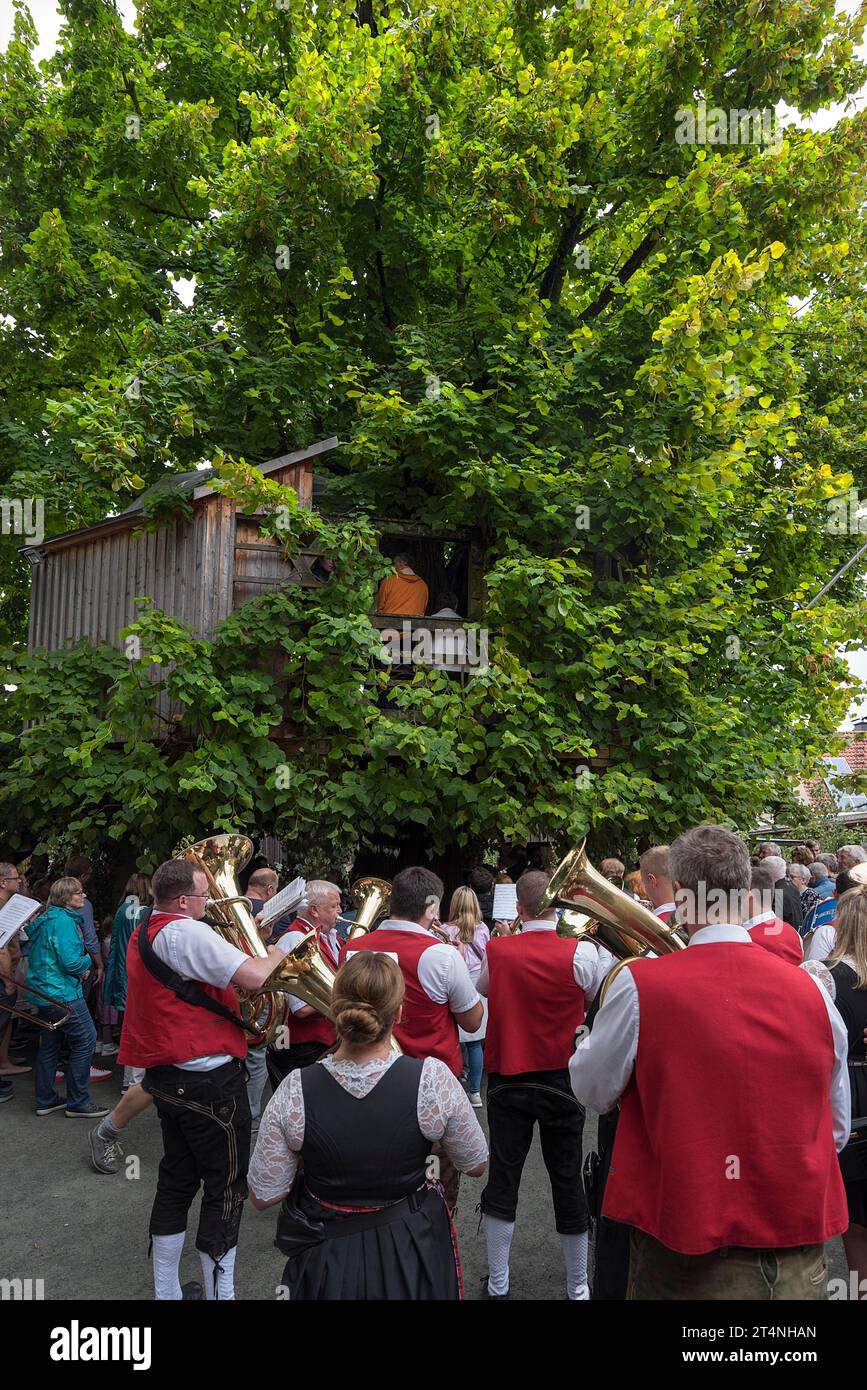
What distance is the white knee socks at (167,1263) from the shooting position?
4586 mm

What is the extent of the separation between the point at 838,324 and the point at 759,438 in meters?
5.60

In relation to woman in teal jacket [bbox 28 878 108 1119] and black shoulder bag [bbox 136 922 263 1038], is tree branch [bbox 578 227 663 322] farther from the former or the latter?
black shoulder bag [bbox 136 922 263 1038]

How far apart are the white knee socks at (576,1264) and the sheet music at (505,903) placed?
165 cm

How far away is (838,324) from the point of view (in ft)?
46.8

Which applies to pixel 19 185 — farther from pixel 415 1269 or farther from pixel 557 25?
pixel 415 1269

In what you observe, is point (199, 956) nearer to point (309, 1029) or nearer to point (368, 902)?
point (309, 1029)

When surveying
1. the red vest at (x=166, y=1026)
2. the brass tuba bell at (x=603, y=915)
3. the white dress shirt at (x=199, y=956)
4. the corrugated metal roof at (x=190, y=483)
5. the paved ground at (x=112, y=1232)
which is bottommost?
the paved ground at (x=112, y=1232)

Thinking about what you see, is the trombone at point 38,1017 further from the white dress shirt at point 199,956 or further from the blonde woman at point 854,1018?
the blonde woman at point 854,1018

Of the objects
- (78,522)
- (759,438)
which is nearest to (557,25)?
(759,438)

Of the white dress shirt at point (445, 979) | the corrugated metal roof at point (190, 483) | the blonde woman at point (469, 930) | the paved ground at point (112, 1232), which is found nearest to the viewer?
the white dress shirt at point (445, 979)

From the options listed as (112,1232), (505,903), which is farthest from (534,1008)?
(112,1232)

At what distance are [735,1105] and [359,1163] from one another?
112cm

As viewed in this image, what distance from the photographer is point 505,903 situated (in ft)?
18.4

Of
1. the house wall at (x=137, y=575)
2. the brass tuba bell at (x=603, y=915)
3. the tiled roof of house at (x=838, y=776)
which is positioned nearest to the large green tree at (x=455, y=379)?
the house wall at (x=137, y=575)
